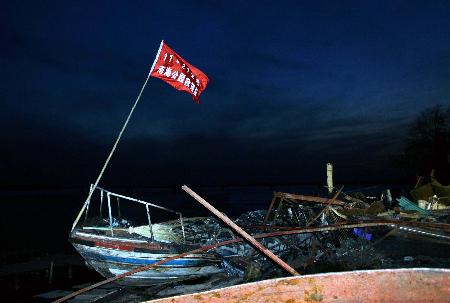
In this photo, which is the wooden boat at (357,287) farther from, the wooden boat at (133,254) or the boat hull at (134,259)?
the boat hull at (134,259)

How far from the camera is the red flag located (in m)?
9.77

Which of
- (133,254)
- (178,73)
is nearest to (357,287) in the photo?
(133,254)

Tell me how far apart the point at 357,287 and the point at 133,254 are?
24.4 feet

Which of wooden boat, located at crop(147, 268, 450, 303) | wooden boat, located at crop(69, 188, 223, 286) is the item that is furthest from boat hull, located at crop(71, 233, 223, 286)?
wooden boat, located at crop(147, 268, 450, 303)

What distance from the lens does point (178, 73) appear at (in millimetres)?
10109

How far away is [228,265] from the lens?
10.8 m

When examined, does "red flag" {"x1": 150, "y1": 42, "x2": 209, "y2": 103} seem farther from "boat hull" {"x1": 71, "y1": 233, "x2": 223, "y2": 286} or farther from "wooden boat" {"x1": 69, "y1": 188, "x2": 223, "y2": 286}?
"boat hull" {"x1": 71, "y1": 233, "x2": 223, "y2": 286}

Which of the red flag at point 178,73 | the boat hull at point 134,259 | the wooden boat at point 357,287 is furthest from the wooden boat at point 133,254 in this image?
the wooden boat at point 357,287

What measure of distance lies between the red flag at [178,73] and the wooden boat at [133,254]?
3.83 metres

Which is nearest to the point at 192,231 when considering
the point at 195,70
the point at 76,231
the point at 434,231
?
the point at 76,231

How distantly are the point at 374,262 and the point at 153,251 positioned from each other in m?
6.51

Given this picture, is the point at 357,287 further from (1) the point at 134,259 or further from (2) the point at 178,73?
(2) the point at 178,73

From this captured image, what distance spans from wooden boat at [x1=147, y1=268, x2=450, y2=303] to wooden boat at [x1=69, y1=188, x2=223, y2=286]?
6400 mm

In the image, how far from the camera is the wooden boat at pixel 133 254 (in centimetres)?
910
